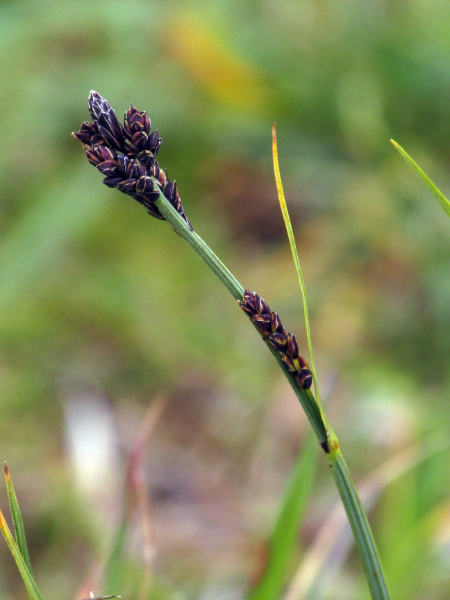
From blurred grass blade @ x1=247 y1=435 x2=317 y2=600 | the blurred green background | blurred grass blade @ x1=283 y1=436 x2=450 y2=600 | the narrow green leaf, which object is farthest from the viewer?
the blurred green background

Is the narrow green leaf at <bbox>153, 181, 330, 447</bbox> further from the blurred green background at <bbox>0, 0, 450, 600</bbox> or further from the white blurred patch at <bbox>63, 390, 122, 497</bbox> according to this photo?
the white blurred patch at <bbox>63, 390, 122, 497</bbox>

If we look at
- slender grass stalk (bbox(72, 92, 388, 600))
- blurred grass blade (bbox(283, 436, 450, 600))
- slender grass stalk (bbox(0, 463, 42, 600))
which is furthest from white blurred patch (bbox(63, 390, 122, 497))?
slender grass stalk (bbox(72, 92, 388, 600))

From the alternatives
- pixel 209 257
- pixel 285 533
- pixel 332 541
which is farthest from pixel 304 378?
pixel 332 541

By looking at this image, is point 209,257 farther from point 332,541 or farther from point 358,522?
point 332,541

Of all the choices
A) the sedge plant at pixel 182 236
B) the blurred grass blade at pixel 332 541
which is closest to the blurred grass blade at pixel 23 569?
the sedge plant at pixel 182 236

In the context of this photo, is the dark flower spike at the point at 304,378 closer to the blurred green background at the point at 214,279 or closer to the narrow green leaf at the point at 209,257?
the narrow green leaf at the point at 209,257

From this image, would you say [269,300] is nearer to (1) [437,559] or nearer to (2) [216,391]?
(2) [216,391]
